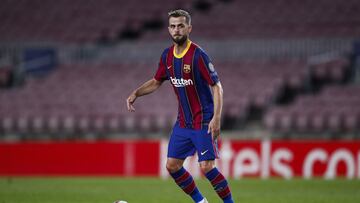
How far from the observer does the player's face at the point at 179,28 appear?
9.38m

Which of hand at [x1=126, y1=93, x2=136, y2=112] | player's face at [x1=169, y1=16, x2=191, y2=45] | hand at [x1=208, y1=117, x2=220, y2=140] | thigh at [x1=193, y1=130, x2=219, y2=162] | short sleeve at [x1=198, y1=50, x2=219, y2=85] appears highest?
player's face at [x1=169, y1=16, x2=191, y2=45]

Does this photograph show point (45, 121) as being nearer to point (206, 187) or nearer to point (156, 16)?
point (156, 16)

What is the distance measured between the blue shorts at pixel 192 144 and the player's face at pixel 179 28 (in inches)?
42.5

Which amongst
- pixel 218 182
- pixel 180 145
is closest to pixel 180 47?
pixel 180 145

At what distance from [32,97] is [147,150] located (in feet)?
20.7

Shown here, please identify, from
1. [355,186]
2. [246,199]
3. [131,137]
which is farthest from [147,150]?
[246,199]

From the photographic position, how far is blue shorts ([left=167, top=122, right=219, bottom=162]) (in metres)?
9.66

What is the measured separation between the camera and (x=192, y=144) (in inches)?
391

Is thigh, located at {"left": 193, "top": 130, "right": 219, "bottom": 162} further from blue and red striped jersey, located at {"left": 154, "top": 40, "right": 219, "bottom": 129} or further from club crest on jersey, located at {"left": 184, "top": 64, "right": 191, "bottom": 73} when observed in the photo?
club crest on jersey, located at {"left": 184, "top": 64, "right": 191, "bottom": 73}

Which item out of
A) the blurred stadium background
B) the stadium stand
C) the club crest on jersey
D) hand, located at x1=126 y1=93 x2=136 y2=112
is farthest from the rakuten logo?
the stadium stand

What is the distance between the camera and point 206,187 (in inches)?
639

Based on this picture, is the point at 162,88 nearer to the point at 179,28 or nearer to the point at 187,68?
the point at 187,68

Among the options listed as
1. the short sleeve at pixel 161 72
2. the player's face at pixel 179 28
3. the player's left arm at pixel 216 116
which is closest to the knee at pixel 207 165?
the player's left arm at pixel 216 116

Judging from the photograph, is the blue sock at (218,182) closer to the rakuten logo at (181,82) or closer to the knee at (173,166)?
the knee at (173,166)
